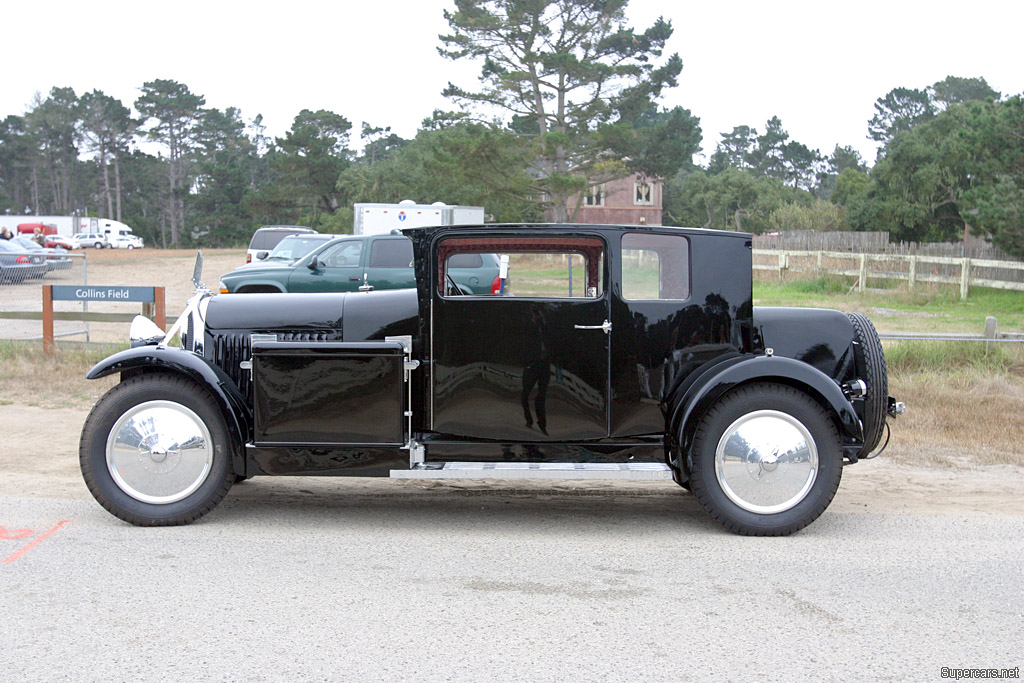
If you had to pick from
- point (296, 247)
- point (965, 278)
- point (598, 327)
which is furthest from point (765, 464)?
point (965, 278)

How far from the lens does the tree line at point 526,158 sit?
37719 millimetres

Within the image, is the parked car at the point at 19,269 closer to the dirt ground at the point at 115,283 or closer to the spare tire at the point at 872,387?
the dirt ground at the point at 115,283

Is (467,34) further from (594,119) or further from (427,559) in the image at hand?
(427,559)

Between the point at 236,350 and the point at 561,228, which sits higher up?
the point at 561,228

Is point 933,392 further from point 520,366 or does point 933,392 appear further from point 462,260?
point 462,260

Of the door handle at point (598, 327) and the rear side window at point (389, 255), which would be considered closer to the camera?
the door handle at point (598, 327)

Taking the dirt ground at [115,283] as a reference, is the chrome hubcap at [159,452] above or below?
below

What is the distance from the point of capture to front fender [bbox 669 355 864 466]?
207 inches

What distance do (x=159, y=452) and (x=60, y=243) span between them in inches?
2300

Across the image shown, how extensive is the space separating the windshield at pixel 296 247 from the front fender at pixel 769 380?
14.8 meters

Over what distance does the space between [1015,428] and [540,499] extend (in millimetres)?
4873

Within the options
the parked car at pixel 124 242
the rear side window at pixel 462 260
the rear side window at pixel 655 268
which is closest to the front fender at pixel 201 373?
the rear side window at pixel 462 260

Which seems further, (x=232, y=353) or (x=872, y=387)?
(x=232, y=353)

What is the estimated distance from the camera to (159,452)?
5.33 meters
